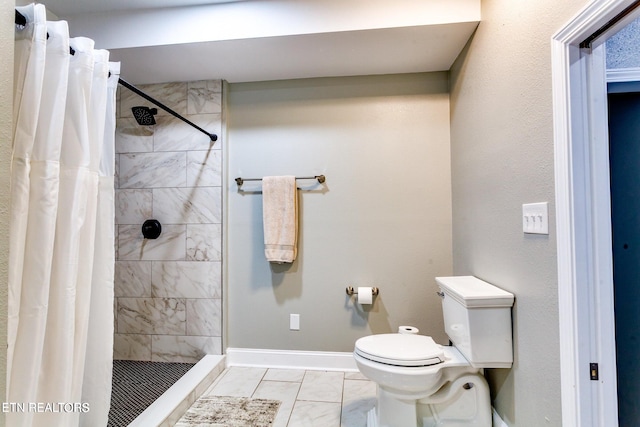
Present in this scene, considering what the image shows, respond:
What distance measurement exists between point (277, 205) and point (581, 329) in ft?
5.62

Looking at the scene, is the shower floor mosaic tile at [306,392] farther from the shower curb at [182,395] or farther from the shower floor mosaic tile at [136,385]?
the shower floor mosaic tile at [136,385]

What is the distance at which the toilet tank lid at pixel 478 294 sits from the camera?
49.9 inches

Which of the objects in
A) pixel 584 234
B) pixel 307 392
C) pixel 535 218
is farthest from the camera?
pixel 307 392

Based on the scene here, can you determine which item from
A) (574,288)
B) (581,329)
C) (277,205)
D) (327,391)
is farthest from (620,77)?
(327,391)

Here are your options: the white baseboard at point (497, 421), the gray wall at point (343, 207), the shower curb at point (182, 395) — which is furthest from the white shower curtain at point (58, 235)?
the white baseboard at point (497, 421)

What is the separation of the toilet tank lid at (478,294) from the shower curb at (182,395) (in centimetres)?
162

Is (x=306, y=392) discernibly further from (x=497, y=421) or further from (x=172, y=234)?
(x=172, y=234)

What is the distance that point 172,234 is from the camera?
221 centimetres

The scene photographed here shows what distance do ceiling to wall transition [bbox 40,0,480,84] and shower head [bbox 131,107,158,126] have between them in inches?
11.5

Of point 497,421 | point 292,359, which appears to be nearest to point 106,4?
point 292,359

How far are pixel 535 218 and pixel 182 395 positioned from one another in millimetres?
2034

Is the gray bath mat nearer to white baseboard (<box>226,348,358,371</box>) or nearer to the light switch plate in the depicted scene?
white baseboard (<box>226,348,358,371</box>)

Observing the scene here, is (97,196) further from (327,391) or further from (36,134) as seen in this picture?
(327,391)

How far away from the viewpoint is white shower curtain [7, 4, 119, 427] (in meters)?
0.87
